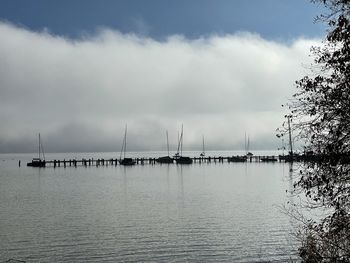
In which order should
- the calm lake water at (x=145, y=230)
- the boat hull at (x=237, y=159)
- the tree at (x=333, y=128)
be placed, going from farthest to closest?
the boat hull at (x=237, y=159) < the calm lake water at (x=145, y=230) < the tree at (x=333, y=128)

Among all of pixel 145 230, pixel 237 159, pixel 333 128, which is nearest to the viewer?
pixel 333 128

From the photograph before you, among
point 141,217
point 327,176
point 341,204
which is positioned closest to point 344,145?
point 327,176

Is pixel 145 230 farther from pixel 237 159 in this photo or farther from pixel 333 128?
pixel 237 159

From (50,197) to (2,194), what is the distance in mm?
9487

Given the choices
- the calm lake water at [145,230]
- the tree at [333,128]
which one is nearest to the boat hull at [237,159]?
the calm lake water at [145,230]

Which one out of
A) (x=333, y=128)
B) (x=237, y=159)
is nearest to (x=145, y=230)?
(x=333, y=128)

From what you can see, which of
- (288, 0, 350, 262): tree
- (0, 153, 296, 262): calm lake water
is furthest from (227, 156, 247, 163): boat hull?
(288, 0, 350, 262): tree

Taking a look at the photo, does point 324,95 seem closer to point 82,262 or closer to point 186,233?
point 82,262

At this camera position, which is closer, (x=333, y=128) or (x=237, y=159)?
(x=333, y=128)

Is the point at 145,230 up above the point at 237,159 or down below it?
below

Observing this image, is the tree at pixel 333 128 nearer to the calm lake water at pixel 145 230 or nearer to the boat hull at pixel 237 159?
the calm lake water at pixel 145 230

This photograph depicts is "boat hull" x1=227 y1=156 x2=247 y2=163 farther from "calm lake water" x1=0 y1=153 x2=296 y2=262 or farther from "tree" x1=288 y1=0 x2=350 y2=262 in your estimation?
"tree" x1=288 y1=0 x2=350 y2=262

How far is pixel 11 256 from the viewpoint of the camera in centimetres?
2581

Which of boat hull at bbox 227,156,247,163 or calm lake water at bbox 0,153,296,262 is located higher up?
boat hull at bbox 227,156,247,163
